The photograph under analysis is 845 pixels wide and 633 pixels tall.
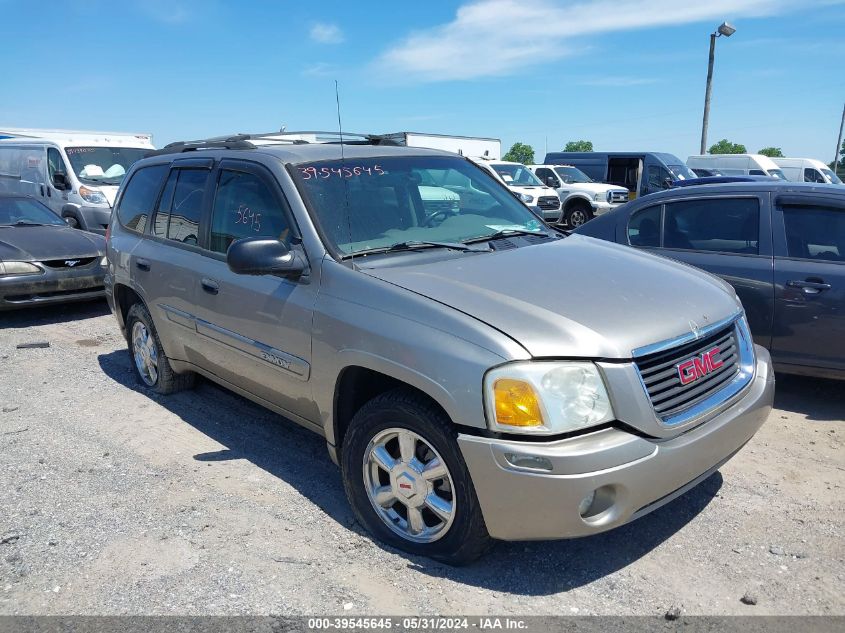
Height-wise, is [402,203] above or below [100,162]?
above

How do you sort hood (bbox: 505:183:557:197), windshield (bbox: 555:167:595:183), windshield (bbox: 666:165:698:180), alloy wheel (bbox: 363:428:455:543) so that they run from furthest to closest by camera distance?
windshield (bbox: 666:165:698:180) < windshield (bbox: 555:167:595:183) < hood (bbox: 505:183:557:197) < alloy wheel (bbox: 363:428:455:543)

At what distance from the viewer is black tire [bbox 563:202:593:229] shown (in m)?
19.1

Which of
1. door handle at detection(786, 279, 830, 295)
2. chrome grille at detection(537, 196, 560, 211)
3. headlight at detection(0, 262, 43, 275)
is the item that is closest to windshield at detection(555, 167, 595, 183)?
chrome grille at detection(537, 196, 560, 211)

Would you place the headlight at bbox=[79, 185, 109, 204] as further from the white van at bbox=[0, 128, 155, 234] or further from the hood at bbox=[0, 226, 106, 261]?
the hood at bbox=[0, 226, 106, 261]

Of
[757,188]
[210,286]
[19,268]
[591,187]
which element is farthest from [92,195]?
[591,187]

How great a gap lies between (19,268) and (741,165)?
23.2m

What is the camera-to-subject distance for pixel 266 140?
15.4ft

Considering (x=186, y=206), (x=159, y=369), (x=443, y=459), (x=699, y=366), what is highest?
(x=186, y=206)

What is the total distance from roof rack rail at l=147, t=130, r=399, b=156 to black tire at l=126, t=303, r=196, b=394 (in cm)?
121

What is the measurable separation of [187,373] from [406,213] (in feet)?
7.53

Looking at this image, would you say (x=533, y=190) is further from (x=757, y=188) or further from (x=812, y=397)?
(x=812, y=397)

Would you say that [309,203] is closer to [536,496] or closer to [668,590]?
[536,496]

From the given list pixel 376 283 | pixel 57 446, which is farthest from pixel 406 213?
pixel 57 446

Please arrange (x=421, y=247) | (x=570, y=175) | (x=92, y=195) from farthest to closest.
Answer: (x=570, y=175) < (x=92, y=195) < (x=421, y=247)
